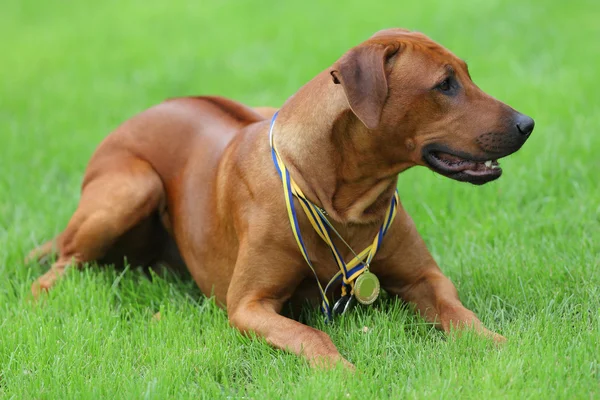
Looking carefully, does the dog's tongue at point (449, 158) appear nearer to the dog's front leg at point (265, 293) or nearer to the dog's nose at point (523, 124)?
the dog's nose at point (523, 124)

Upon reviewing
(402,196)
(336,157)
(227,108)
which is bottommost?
(402,196)

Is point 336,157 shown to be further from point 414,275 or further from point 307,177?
point 414,275

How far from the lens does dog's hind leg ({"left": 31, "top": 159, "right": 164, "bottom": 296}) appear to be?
5164 mm

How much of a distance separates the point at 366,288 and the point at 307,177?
2.05ft

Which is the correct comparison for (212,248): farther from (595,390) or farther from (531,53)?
(531,53)

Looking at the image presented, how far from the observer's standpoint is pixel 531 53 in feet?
29.3

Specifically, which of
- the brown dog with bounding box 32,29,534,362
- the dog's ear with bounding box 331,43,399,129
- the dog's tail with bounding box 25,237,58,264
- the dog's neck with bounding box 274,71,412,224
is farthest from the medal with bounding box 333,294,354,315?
the dog's tail with bounding box 25,237,58,264

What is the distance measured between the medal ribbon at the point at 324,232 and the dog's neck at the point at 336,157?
36 millimetres

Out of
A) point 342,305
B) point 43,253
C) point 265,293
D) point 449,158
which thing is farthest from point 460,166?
point 43,253

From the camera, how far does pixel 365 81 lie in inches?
152

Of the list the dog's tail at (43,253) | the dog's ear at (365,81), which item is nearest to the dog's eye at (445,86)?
the dog's ear at (365,81)

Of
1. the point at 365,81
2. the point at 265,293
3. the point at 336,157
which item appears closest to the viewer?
the point at 365,81

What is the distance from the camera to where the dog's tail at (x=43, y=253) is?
5625 mm

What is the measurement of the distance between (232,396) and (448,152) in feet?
4.59
